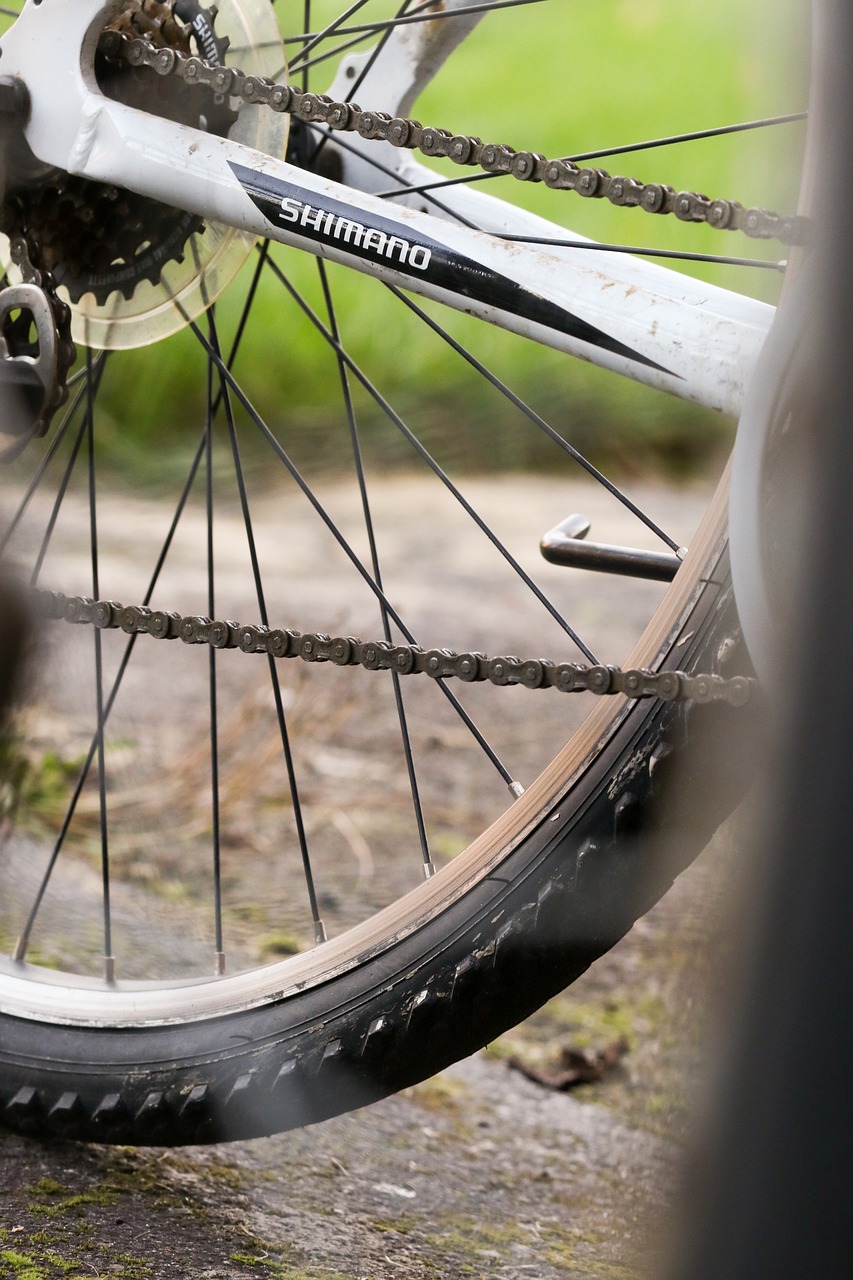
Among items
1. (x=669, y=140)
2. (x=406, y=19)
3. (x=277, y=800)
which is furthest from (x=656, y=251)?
(x=277, y=800)

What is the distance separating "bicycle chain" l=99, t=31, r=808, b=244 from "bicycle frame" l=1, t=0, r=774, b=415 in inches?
1.1

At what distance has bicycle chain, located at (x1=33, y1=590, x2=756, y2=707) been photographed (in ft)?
2.22

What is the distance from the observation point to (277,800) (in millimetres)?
1528

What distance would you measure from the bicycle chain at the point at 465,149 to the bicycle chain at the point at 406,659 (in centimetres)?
21

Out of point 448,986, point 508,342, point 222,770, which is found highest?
point 508,342

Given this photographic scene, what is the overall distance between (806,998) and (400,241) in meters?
0.45

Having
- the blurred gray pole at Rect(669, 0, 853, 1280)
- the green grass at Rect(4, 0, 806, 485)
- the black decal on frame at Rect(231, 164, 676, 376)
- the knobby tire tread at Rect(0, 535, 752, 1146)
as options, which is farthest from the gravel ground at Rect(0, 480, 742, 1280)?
the green grass at Rect(4, 0, 806, 485)

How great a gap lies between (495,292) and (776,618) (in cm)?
22

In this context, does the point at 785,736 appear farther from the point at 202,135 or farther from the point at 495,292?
the point at 202,135

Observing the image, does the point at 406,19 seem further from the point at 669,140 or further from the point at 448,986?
the point at 448,986

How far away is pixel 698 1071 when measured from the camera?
48 centimetres

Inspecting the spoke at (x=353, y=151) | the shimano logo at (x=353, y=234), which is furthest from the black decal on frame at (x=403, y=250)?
the spoke at (x=353, y=151)

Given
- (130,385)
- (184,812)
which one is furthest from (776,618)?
(130,385)

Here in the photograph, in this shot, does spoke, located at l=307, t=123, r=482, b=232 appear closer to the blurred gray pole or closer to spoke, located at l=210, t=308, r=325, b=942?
spoke, located at l=210, t=308, r=325, b=942
